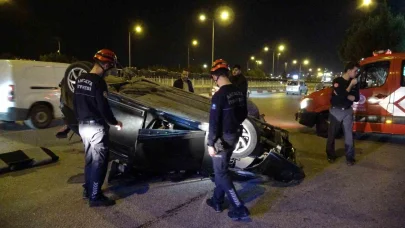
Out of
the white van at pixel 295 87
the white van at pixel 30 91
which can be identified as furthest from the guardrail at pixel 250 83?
the white van at pixel 30 91

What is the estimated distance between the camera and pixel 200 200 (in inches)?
176

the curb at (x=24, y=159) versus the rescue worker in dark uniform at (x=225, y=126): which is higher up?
the rescue worker in dark uniform at (x=225, y=126)

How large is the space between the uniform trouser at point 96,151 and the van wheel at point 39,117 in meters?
6.08

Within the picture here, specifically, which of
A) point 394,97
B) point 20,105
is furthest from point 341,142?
point 20,105

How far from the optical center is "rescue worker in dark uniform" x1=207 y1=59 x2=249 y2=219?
148 inches

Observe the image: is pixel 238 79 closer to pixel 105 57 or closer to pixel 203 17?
pixel 105 57

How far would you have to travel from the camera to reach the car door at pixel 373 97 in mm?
7902

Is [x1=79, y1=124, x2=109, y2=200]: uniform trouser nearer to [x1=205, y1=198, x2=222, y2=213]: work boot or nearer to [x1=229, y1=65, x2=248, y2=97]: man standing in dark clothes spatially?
[x1=205, y1=198, x2=222, y2=213]: work boot

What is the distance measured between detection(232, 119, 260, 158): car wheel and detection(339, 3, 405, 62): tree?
19.7m

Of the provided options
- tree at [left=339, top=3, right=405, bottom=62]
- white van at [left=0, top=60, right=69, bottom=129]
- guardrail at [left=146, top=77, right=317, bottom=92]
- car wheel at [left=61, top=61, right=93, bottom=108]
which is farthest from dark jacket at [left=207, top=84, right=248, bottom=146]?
tree at [left=339, top=3, right=405, bottom=62]

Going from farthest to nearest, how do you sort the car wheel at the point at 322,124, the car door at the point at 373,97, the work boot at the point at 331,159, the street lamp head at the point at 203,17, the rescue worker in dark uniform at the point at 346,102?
the street lamp head at the point at 203,17
the car wheel at the point at 322,124
the car door at the point at 373,97
the work boot at the point at 331,159
the rescue worker in dark uniform at the point at 346,102

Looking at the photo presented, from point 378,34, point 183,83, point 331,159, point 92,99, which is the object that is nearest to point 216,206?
point 92,99

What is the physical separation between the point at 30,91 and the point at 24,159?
4.32 metres

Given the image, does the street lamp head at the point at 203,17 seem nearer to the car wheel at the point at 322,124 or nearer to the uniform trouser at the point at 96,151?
the car wheel at the point at 322,124
